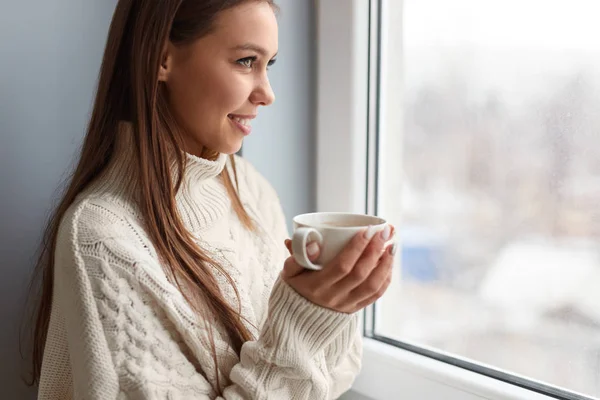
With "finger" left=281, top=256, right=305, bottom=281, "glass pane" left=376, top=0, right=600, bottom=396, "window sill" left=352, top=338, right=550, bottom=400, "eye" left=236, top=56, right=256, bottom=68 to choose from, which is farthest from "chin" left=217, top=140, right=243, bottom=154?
"window sill" left=352, top=338, right=550, bottom=400

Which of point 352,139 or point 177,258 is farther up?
point 352,139

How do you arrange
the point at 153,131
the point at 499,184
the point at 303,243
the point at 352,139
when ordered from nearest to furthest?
the point at 303,243, the point at 153,131, the point at 499,184, the point at 352,139

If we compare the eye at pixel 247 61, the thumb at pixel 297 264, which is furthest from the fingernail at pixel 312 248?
the eye at pixel 247 61

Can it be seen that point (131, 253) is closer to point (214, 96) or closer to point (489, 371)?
point (214, 96)

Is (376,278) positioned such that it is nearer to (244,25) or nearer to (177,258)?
(177,258)

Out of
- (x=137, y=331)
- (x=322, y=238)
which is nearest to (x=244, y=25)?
(x=322, y=238)

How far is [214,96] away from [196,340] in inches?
13.4

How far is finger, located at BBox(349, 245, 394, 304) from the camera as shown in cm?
75

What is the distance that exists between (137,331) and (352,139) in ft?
1.85

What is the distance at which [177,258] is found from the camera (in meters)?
0.85

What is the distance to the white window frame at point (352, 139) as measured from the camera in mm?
1044

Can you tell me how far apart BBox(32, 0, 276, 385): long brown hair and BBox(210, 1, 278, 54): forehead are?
11 mm

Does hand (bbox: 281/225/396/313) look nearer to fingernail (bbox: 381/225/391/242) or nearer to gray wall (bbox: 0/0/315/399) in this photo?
→ fingernail (bbox: 381/225/391/242)

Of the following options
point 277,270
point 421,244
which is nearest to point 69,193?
point 277,270
